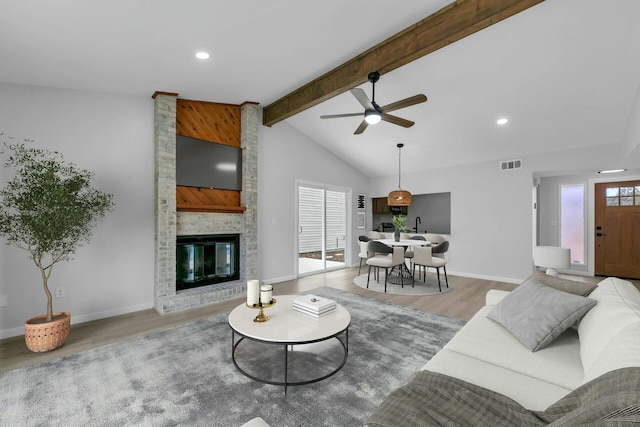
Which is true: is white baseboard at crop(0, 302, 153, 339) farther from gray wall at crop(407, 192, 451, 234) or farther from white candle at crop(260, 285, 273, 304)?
gray wall at crop(407, 192, 451, 234)

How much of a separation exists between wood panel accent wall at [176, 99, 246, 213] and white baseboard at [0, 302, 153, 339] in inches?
54.5

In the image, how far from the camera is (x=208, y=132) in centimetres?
440

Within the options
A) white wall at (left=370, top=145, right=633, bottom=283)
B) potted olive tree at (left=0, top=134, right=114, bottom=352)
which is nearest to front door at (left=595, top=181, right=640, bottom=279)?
white wall at (left=370, top=145, right=633, bottom=283)

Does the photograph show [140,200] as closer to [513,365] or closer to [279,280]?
[279,280]

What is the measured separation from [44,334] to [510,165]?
703 cm

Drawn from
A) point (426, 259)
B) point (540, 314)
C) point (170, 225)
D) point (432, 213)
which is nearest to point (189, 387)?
point (170, 225)

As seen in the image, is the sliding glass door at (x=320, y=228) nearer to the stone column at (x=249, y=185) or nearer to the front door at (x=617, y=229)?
the stone column at (x=249, y=185)

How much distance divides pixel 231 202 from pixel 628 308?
4458 millimetres

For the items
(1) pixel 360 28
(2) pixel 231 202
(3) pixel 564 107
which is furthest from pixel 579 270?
(2) pixel 231 202

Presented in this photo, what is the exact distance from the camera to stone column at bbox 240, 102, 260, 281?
15.2ft

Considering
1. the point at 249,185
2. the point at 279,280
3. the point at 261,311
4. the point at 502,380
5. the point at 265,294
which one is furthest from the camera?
the point at 279,280

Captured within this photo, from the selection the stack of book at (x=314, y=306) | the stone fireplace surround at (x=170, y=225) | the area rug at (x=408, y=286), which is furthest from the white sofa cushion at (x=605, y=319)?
the stone fireplace surround at (x=170, y=225)

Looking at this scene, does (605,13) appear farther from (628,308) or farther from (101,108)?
(101,108)

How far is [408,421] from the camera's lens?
1.04 metres
